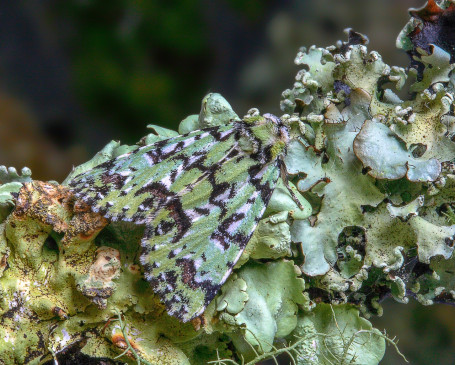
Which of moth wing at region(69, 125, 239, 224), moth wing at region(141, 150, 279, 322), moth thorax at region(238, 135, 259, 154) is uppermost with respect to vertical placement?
moth thorax at region(238, 135, 259, 154)

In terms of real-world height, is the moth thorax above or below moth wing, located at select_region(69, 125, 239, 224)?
above

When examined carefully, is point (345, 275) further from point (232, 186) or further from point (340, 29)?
point (340, 29)

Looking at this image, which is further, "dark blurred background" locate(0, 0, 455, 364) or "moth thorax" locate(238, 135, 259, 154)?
"dark blurred background" locate(0, 0, 455, 364)

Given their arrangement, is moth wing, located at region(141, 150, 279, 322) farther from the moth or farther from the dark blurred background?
the dark blurred background

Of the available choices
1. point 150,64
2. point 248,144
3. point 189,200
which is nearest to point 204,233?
point 189,200

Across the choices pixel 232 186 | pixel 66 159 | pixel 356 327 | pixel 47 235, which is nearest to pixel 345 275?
pixel 356 327

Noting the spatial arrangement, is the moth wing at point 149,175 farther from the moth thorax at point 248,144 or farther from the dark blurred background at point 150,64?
the dark blurred background at point 150,64

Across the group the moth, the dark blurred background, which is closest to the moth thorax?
the moth
